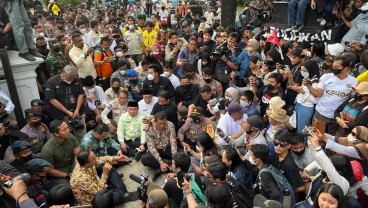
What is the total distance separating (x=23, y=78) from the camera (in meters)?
6.18

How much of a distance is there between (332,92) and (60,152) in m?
3.91

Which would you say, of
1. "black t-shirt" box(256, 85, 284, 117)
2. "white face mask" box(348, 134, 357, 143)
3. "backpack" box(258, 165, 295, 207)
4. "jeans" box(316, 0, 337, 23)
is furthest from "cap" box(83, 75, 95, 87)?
"jeans" box(316, 0, 337, 23)

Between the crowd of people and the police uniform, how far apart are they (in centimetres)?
2

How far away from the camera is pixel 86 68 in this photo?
7043 millimetres

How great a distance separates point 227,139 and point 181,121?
1438 mm

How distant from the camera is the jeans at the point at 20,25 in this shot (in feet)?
18.9

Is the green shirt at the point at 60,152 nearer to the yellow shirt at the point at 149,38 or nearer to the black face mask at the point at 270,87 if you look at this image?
the black face mask at the point at 270,87

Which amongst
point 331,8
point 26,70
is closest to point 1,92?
point 26,70

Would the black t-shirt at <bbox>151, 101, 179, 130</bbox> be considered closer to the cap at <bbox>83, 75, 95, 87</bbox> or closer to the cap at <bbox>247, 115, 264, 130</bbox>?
the cap at <bbox>83, 75, 95, 87</bbox>

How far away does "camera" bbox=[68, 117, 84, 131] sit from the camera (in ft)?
19.0

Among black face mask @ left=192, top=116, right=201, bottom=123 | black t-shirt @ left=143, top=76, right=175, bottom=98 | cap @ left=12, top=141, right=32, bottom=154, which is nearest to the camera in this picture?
cap @ left=12, top=141, right=32, bottom=154

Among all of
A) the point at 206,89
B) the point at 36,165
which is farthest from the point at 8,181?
the point at 206,89

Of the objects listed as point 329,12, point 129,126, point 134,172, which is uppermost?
point 329,12

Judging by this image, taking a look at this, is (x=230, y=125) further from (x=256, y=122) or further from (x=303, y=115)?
(x=303, y=115)
